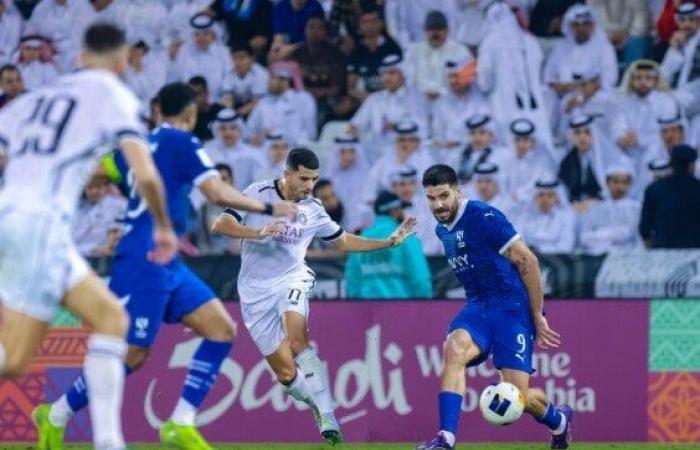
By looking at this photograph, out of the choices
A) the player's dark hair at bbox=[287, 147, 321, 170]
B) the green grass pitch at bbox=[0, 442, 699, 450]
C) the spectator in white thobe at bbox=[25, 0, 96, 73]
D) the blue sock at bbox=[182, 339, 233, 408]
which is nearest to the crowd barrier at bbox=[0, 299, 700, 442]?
the green grass pitch at bbox=[0, 442, 699, 450]

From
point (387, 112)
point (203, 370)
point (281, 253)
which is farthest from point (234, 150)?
point (203, 370)

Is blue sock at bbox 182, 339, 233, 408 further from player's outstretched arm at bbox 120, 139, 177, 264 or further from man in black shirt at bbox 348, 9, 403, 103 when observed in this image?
man in black shirt at bbox 348, 9, 403, 103

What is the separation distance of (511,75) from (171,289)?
28.6 feet

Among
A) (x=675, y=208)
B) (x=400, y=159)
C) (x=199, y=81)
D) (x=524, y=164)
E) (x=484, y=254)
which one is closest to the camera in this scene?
(x=484, y=254)

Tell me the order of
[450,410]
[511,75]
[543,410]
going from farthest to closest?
[511,75] < [543,410] < [450,410]

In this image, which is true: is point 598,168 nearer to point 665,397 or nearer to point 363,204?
point 363,204

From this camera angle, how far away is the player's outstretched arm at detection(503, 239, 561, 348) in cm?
1184

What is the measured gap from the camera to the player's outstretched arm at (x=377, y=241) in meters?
12.6

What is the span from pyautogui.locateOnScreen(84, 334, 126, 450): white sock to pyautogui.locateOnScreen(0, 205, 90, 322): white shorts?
0.33 metres

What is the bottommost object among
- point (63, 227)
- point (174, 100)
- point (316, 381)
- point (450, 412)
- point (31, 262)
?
point (316, 381)

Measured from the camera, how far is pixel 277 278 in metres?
13.2

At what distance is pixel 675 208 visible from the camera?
16844 mm

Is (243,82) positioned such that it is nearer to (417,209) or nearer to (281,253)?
(417,209)

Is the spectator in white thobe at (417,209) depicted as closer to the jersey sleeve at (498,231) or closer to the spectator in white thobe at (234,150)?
the spectator in white thobe at (234,150)
